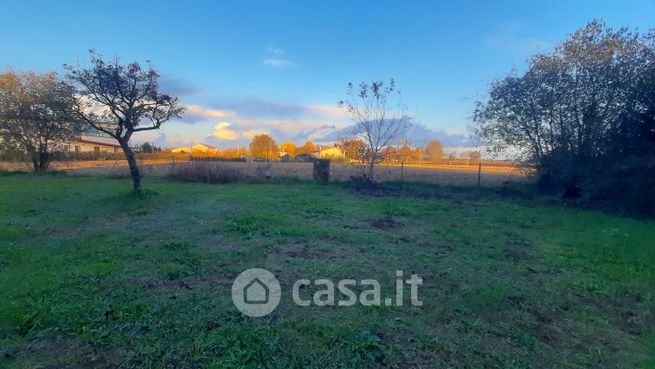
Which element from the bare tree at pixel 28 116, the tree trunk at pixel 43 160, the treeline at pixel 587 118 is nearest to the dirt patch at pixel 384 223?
the treeline at pixel 587 118

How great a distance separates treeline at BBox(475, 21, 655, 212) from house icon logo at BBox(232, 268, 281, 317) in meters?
9.41

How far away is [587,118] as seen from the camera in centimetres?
1084

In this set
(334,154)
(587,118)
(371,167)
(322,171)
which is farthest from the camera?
(334,154)

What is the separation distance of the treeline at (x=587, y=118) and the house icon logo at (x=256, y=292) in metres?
9.41

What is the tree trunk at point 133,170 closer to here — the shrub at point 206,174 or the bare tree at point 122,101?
the bare tree at point 122,101

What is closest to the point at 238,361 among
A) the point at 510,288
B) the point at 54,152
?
the point at 510,288

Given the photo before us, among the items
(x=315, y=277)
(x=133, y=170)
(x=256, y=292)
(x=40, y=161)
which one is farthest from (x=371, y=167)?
(x=40, y=161)

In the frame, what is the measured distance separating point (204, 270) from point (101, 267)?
120cm

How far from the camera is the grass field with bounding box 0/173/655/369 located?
245 centimetres

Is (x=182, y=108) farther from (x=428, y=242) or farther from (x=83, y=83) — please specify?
(x=428, y=242)

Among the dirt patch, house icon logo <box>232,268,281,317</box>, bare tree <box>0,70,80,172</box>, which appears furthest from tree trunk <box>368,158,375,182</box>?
bare tree <box>0,70,80,172</box>

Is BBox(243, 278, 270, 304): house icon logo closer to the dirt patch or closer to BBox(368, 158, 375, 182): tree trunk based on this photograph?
the dirt patch

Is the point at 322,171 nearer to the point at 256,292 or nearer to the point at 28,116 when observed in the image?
the point at 256,292

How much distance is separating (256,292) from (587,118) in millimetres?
12148
